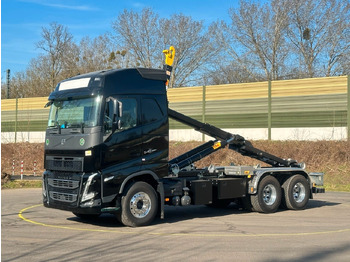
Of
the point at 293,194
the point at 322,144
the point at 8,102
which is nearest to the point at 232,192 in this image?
the point at 293,194

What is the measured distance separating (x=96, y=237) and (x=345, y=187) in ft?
51.6

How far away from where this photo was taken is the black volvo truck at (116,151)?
1048 centimetres

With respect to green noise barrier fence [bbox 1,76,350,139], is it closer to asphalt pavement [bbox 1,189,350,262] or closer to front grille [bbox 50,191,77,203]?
asphalt pavement [bbox 1,189,350,262]

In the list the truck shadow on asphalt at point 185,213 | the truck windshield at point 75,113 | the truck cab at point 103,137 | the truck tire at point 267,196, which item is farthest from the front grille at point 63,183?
the truck tire at point 267,196

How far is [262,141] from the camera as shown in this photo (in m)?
28.6

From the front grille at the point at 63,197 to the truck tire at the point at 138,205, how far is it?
1076 mm

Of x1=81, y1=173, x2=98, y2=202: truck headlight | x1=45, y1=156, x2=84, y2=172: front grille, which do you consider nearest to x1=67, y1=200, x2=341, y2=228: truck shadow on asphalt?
x1=81, y1=173, x2=98, y2=202: truck headlight

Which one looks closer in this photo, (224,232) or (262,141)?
(224,232)

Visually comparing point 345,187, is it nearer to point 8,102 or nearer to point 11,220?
point 11,220

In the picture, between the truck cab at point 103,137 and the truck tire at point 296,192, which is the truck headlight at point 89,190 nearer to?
the truck cab at point 103,137

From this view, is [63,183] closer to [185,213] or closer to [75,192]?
[75,192]

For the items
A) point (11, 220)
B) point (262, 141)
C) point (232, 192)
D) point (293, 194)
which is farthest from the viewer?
point (262, 141)

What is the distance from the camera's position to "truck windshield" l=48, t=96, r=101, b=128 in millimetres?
10602

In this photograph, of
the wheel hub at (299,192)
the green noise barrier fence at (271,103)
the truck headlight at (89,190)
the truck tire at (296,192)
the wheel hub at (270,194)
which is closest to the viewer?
the truck headlight at (89,190)
